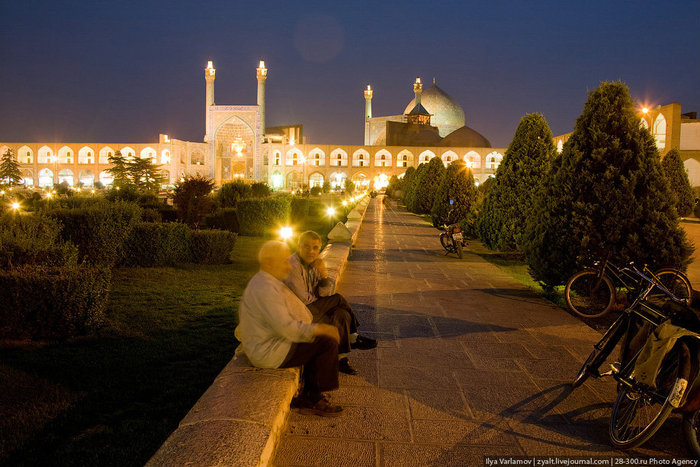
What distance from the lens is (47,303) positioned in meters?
3.88

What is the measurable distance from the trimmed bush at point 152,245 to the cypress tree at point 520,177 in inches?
194

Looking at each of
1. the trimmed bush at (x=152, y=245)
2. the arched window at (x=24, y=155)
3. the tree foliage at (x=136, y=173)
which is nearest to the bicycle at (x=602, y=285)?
the trimmed bush at (x=152, y=245)

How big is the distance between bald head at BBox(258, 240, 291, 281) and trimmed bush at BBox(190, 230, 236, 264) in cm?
542

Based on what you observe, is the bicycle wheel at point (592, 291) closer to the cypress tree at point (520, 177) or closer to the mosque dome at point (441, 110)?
the cypress tree at point (520, 177)

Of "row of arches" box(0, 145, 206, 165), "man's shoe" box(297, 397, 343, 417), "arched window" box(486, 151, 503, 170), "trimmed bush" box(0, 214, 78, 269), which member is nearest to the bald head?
"man's shoe" box(297, 397, 343, 417)

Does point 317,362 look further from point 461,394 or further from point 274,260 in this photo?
point 461,394

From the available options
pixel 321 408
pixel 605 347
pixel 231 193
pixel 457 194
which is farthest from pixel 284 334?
pixel 231 193

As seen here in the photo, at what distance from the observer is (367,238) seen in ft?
36.8

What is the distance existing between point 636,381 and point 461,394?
849mm

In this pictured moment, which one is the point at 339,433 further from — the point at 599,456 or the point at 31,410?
the point at 31,410

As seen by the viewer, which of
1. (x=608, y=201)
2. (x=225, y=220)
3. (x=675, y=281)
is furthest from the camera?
(x=225, y=220)

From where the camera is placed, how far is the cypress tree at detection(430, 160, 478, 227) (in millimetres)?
13273

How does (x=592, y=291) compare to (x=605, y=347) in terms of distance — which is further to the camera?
(x=592, y=291)

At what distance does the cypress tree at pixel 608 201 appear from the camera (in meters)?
4.77
